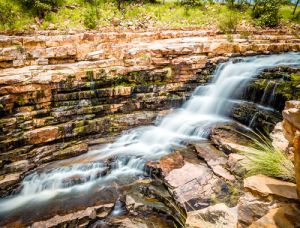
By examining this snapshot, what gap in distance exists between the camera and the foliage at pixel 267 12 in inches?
762

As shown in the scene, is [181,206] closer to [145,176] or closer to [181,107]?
[145,176]

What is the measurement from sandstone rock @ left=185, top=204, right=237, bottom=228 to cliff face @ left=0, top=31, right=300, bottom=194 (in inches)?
236

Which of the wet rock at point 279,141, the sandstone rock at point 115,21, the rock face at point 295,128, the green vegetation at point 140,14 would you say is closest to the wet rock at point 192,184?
the wet rock at point 279,141

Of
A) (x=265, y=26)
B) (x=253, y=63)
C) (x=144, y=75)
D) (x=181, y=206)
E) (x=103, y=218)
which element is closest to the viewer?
(x=181, y=206)

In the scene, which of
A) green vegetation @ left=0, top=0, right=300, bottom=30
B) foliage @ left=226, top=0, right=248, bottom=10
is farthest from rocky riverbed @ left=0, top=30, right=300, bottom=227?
foliage @ left=226, top=0, right=248, bottom=10

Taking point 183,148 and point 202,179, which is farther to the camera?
point 183,148

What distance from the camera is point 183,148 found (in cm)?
780

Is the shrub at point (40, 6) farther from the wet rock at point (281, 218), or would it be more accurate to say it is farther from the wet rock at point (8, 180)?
the wet rock at point (281, 218)

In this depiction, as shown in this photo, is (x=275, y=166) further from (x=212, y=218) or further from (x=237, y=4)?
(x=237, y=4)

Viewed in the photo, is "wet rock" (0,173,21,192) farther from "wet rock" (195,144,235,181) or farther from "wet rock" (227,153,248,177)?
"wet rock" (227,153,248,177)

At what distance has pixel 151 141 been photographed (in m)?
8.94

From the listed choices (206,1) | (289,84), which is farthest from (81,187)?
(206,1)

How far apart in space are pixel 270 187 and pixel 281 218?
585mm

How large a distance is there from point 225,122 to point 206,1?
63.5 feet
